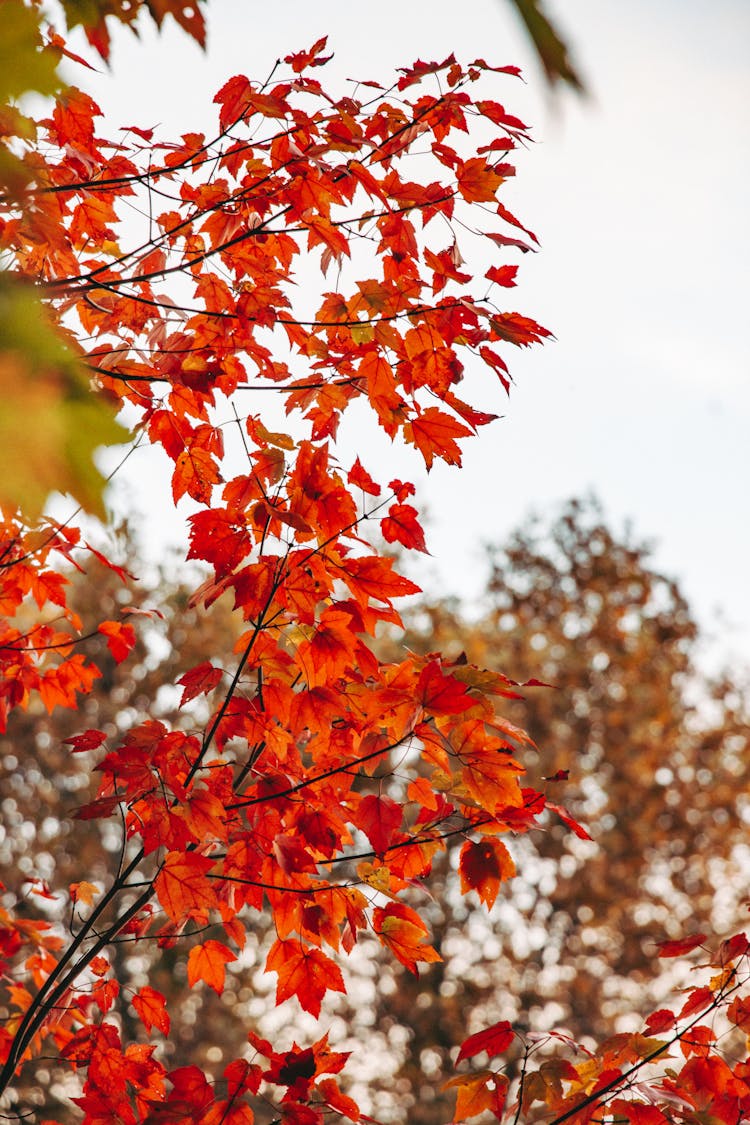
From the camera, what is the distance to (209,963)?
2041mm

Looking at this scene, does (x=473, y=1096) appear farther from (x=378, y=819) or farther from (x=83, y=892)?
(x=83, y=892)

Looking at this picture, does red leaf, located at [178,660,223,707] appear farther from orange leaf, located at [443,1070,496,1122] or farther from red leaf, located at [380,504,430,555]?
orange leaf, located at [443,1070,496,1122]

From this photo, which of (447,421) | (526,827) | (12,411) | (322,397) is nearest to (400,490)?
(447,421)

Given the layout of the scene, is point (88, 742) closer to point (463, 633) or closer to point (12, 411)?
point (12, 411)

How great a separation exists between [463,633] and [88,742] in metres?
11.8

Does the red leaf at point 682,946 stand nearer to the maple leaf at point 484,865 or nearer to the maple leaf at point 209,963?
the maple leaf at point 484,865

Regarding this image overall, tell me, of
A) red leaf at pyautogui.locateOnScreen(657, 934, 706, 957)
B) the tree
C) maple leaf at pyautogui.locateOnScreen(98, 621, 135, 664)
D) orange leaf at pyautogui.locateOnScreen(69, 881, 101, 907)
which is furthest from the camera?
the tree

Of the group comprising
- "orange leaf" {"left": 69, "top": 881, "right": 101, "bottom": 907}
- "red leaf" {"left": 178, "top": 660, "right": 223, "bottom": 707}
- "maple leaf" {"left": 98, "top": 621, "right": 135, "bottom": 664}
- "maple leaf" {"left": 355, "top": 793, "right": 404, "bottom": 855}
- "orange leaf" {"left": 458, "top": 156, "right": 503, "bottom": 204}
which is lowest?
"maple leaf" {"left": 355, "top": 793, "right": 404, "bottom": 855}

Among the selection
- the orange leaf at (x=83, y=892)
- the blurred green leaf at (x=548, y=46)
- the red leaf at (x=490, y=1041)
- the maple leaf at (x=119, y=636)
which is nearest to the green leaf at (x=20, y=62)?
the blurred green leaf at (x=548, y=46)

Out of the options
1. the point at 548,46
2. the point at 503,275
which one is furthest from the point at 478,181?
the point at 548,46

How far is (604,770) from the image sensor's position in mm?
12867

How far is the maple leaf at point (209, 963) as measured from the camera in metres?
2.03

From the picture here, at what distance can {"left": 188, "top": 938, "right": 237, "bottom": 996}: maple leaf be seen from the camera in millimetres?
2027

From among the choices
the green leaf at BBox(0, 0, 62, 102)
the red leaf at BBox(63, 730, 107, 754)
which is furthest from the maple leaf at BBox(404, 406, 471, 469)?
the green leaf at BBox(0, 0, 62, 102)
